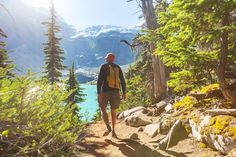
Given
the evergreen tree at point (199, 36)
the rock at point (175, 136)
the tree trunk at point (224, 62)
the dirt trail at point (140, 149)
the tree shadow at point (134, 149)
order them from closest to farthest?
the evergreen tree at point (199, 36) < the dirt trail at point (140, 149) < the tree trunk at point (224, 62) < the tree shadow at point (134, 149) < the rock at point (175, 136)

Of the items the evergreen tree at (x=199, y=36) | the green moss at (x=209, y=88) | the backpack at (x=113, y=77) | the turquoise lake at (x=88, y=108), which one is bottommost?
the turquoise lake at (x=88, y=108)

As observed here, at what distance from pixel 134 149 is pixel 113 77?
232 cm

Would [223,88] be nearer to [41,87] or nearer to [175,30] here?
[175,30]

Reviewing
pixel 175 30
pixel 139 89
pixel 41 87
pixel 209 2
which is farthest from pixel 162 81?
pixel 41 87

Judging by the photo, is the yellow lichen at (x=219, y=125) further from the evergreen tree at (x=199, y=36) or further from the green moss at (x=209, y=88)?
the green moss at (x=209, y=88)

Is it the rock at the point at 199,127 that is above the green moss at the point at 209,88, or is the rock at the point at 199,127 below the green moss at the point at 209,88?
below

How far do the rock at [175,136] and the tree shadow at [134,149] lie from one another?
0.37 metres

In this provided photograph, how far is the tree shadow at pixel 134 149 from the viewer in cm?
644

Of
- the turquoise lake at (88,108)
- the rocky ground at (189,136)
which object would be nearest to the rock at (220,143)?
the rocky ground at (189,136)

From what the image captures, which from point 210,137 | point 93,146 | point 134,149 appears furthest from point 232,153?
point 93,146

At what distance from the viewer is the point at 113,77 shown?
329 inches

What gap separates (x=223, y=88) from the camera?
21.7ft

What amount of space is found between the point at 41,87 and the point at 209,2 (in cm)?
374

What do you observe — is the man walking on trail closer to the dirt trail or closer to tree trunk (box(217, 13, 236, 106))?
the dirt trail
